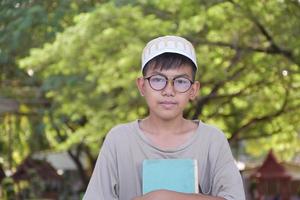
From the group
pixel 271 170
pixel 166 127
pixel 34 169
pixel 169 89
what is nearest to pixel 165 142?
pixel 166 127

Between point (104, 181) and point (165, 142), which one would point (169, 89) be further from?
point (104, 181)

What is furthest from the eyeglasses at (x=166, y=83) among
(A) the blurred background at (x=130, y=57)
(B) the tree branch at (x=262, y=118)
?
(B) the tree branch at (x=262, y=118)

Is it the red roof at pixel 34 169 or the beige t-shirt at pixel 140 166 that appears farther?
the red roof at pixel 34 169

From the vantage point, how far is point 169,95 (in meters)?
2.25

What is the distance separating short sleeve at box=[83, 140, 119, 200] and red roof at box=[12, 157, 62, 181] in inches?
705

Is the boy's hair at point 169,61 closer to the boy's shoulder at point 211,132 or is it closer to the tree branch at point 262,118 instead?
the boy's shoulder at point 211,132

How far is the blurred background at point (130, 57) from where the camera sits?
1140cm

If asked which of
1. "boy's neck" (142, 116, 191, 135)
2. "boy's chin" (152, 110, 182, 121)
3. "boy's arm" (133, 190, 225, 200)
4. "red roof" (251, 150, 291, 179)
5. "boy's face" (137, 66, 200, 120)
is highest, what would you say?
"boy's face" (137, 66, 200, 120)

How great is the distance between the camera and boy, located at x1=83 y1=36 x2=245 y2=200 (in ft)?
7.33

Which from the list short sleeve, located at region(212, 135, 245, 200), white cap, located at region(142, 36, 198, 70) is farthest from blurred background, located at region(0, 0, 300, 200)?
short sleeve, located at region(212, 135, 245, 200)

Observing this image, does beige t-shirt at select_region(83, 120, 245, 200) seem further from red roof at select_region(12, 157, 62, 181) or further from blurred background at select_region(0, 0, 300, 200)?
red roof at select_region(12, 157, 62, 181)

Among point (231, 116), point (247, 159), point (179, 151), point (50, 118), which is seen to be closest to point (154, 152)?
point (179, 151)

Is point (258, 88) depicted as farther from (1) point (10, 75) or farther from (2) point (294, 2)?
(1) point (10, 75)

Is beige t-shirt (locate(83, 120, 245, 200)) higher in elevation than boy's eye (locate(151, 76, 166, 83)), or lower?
lower
